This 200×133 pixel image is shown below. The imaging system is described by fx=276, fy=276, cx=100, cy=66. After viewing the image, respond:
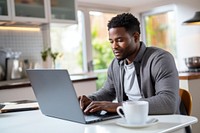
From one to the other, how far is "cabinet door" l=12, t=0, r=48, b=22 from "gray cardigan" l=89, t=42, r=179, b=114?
209 centimetres

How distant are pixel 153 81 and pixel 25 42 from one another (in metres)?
2.69

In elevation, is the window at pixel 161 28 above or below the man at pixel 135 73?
above

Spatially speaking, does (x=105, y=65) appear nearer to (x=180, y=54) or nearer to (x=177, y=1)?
(x=180, y=54)

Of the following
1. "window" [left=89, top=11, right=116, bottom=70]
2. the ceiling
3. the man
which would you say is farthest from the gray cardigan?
"window" [left=89, top=11, right=116, bottom=70]

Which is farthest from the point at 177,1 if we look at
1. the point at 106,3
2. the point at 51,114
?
the point at 51,114

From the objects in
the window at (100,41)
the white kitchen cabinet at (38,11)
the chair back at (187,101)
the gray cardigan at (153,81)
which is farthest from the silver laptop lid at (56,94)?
the window at (100,41)

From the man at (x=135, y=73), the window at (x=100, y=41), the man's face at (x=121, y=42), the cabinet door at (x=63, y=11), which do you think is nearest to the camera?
the man at (x=135, y=73)

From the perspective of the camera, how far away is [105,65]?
5.14 meters

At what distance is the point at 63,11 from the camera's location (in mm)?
3906

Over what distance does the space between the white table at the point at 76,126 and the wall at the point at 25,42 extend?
252 centimetres

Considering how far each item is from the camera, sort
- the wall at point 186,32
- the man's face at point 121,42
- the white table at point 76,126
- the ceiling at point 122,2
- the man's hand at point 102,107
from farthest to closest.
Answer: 1. the ceiling at point 122,2
2. the wall at point 186,32
3. the man's face at point 121,42
4. the man's hand at point 102,107
5. the white table at point 76,126

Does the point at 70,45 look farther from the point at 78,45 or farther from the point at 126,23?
the point at 126,23

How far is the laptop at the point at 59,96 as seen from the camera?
1.02 meters

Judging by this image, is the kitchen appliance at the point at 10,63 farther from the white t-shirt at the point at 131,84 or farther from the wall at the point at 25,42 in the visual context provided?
the white t-shirt at the point at 131,84
